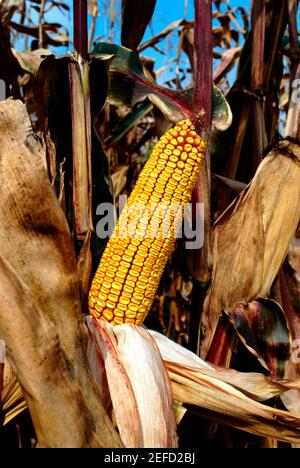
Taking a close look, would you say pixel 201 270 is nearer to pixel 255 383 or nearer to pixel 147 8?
pixel 255 383

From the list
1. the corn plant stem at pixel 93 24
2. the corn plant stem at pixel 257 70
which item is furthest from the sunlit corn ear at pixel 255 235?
the corn plant stem at pixel 93 24

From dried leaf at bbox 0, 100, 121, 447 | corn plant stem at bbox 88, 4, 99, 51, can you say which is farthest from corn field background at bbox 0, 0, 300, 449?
corn plant stem at bbox 88, 4, 99, 51

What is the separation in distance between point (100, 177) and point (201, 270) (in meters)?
0.43

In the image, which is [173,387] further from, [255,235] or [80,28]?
[80,28]

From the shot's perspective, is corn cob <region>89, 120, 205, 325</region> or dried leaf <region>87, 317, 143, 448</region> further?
corn cob <region>89, 120, 205, 325</region>

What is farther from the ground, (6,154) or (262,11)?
(262,11)

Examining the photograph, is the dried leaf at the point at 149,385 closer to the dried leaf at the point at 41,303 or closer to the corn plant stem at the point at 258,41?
the dried leaf at the point at 41,303

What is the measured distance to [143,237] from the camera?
1.16 meters

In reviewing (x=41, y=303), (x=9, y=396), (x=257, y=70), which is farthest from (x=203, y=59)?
(x=9, y=396)

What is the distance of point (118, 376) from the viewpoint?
1034 millimetres

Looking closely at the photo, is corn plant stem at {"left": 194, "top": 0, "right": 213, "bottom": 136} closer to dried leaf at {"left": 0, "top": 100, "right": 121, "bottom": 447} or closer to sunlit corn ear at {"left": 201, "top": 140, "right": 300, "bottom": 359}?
sunlit corn ear at {"left": 201, "top": 140, "right": 300, "bottom": 359}

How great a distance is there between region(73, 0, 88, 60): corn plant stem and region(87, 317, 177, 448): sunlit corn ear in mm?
761

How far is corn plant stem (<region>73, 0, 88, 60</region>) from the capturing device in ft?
4.36

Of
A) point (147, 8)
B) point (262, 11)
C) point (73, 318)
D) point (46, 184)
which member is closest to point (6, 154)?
point (46, 184)
